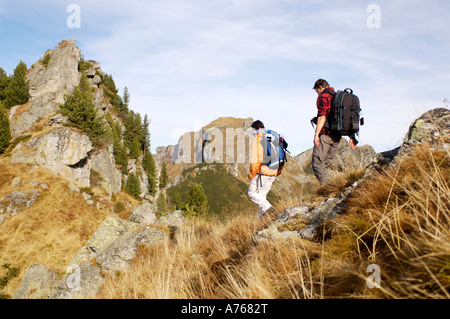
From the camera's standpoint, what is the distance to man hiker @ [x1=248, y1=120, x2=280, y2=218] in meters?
5.87

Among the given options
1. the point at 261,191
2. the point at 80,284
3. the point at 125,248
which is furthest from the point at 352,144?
the point at 80,284

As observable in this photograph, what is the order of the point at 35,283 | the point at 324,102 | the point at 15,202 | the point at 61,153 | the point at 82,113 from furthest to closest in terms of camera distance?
the point at 82,113 → the point at 61,153 → the point at 15,202 → the point at 35,283 → the point at 324,102

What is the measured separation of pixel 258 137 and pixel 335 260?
3.49 metres

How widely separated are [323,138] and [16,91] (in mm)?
54456

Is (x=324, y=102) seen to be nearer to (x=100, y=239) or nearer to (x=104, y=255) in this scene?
(x=104, y=255)

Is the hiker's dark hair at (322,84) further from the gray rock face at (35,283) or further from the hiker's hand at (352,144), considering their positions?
the gray rock face at (35,283)

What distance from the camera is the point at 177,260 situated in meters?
5.29

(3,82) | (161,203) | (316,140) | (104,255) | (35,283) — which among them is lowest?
(35,283)

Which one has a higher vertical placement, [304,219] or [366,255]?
[304,219]

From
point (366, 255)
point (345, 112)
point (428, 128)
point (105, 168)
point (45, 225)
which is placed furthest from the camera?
point (105, 168)

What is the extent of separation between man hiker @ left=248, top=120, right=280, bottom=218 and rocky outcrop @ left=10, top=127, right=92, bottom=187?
30.8 metres

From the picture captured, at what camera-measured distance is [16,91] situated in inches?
1754
